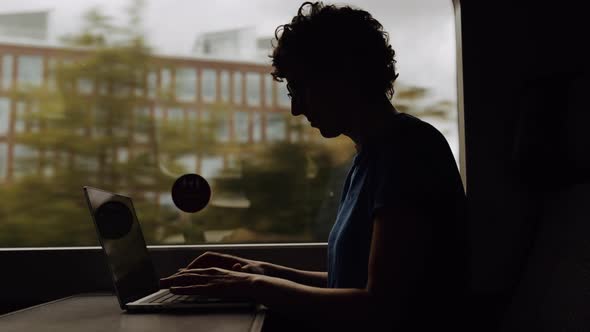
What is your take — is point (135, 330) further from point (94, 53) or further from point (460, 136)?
point (460, 136)

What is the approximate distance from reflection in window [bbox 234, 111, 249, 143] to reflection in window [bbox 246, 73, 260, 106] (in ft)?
0.20

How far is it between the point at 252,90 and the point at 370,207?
97cm

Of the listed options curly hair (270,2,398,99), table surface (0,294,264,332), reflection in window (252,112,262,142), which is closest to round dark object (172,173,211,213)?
reflection in window (252,112,262,142)

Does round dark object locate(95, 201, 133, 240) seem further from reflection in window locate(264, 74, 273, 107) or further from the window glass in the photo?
reflection in window locate(264, 74, 273, 107)

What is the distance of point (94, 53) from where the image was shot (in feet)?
5.64

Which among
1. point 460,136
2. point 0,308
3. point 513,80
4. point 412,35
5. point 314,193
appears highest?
point 412,35

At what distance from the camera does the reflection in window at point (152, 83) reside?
175cm

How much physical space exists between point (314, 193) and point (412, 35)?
761mm

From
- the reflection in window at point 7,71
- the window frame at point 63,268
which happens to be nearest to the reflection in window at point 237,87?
the window frame at point 63,268

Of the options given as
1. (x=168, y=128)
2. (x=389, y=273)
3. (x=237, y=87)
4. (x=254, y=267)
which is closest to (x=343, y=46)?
(x=389, y=273)

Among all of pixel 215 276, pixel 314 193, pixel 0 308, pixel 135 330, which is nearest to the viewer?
pixel 135 330

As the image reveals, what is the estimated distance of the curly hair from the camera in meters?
1.13

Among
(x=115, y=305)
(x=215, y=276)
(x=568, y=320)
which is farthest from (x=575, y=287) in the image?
(x=115, y=305)

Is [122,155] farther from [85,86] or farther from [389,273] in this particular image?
[389,273]
